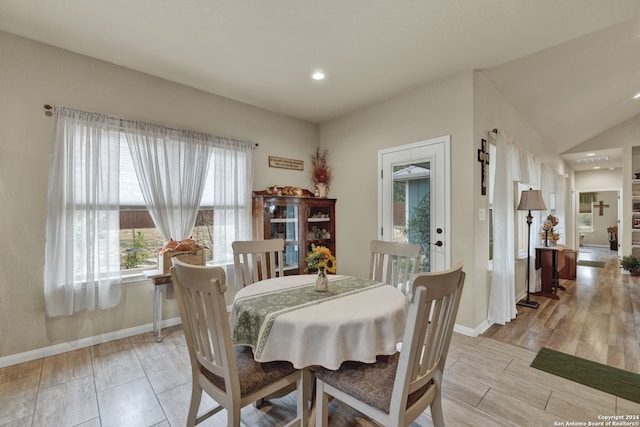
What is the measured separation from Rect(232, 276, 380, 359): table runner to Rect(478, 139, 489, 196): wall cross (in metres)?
1.99

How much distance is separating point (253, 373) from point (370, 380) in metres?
0.59

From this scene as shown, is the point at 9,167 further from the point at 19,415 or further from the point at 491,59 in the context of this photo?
the point at 491,59

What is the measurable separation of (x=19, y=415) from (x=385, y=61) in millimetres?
3944

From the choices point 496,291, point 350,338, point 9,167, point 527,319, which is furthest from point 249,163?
point 527,319

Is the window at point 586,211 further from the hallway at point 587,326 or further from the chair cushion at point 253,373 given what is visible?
the chair cushion at point 253,373

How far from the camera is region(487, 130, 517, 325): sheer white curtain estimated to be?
327 cm

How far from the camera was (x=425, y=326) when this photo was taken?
1.15 metres

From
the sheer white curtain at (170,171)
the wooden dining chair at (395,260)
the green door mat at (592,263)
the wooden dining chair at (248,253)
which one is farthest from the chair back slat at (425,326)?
the green door mat at (592,263)

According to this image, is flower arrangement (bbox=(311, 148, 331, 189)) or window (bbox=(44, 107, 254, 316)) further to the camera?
flower arrangement (bbox=(311, 148, 331, 189))

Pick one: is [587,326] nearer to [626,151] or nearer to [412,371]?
[412,371]

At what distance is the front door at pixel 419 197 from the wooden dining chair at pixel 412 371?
1.97 metres

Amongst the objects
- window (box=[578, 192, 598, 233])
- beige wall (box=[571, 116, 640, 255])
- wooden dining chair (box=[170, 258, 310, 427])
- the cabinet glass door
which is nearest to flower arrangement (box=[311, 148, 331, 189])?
the cabinet glass door

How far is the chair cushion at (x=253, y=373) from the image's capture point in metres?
1.41

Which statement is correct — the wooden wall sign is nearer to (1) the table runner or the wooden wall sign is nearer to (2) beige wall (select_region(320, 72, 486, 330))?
(2) beige wall (select_region(320, 72, 486, 330))
